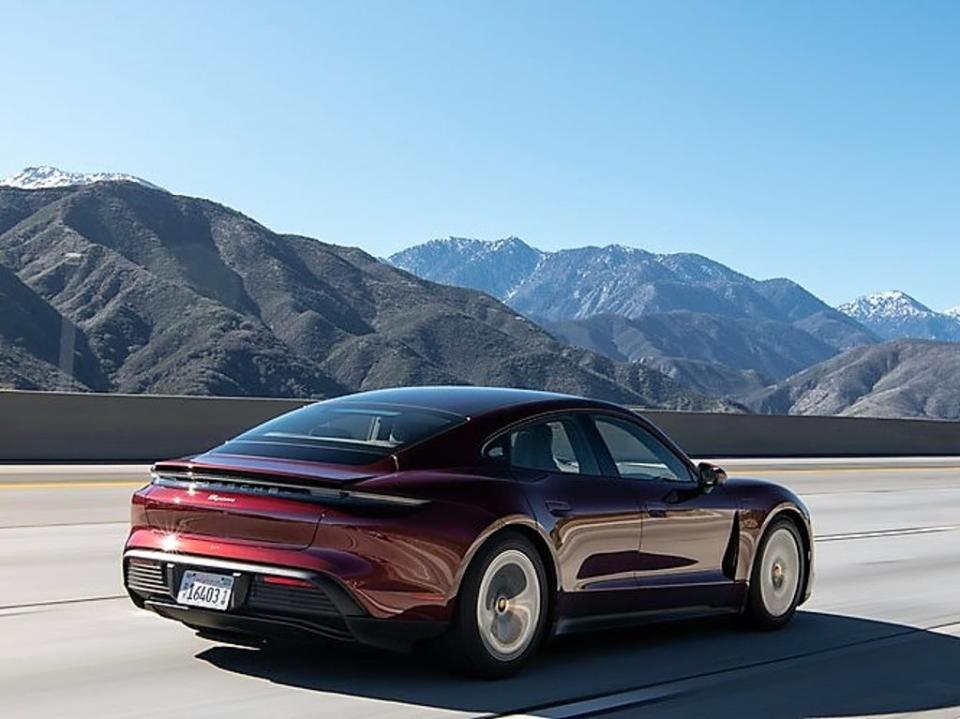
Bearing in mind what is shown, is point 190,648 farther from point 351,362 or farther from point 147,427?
point 351,362

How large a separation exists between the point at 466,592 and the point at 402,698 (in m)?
0.54

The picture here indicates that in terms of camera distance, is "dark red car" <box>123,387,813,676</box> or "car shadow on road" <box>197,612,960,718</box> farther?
"car shadow on road" <box>197,612,960,718</box>

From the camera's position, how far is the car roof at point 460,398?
777 centimetres

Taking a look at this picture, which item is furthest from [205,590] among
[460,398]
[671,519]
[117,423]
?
[117,423]

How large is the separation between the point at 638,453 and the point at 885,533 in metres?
9.11

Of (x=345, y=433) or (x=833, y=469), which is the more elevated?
(x=345, y=433)

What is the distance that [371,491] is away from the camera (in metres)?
6.82

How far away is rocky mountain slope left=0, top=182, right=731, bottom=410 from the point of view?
97.8m

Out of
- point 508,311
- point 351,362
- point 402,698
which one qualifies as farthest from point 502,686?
point 508,311

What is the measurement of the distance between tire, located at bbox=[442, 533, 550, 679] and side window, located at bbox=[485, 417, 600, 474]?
1.54 feet

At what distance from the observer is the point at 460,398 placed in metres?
7.98

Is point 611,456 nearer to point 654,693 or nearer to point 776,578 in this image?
point 654,693

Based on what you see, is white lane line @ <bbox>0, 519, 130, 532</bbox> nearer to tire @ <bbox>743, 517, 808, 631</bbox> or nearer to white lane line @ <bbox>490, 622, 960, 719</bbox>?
tire @ <bbox>743, 517, 808, 631</bbox>

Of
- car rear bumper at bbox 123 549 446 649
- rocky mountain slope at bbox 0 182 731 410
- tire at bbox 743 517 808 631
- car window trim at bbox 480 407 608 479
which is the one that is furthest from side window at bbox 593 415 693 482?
rocky mountain slope at bbox 0 182 731 410
